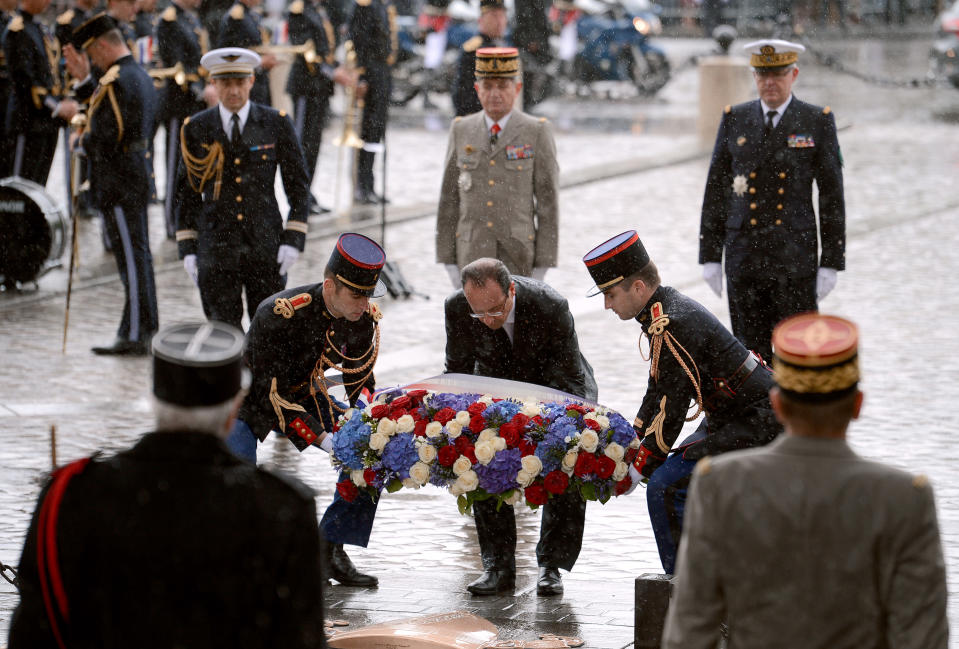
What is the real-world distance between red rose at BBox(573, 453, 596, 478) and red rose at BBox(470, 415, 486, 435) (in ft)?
1.26

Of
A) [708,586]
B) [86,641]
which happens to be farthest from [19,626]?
[708,586]

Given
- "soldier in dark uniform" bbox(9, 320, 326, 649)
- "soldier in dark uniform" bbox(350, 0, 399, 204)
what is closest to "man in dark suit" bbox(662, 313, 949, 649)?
"soldier in dark uniform" bbox(9, 320, 326, 649)

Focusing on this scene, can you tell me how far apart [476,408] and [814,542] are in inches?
122

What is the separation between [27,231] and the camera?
488 inches

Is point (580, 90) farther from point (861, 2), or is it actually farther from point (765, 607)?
point (765, 607)

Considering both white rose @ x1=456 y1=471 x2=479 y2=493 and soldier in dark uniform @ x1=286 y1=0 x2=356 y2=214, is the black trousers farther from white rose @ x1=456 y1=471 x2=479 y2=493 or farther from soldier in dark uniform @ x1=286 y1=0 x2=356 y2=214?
soldier in dark uniform @ x1=286 y1=0 x2=356 y2=214

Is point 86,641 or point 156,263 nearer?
point 86,641

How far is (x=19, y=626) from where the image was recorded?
10.8ft

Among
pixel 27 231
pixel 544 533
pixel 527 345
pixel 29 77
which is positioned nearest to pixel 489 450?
pixel 544 533

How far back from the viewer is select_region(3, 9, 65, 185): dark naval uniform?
13.9 m

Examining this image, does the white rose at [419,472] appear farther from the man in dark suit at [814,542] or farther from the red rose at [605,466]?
the man in dark suit at [814,542]

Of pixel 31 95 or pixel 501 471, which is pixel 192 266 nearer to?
pixel 501 471

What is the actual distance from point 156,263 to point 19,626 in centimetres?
1057

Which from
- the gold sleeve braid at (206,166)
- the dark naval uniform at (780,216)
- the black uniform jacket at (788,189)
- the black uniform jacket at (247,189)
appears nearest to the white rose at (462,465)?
the dark naval uniform at (780,216)
